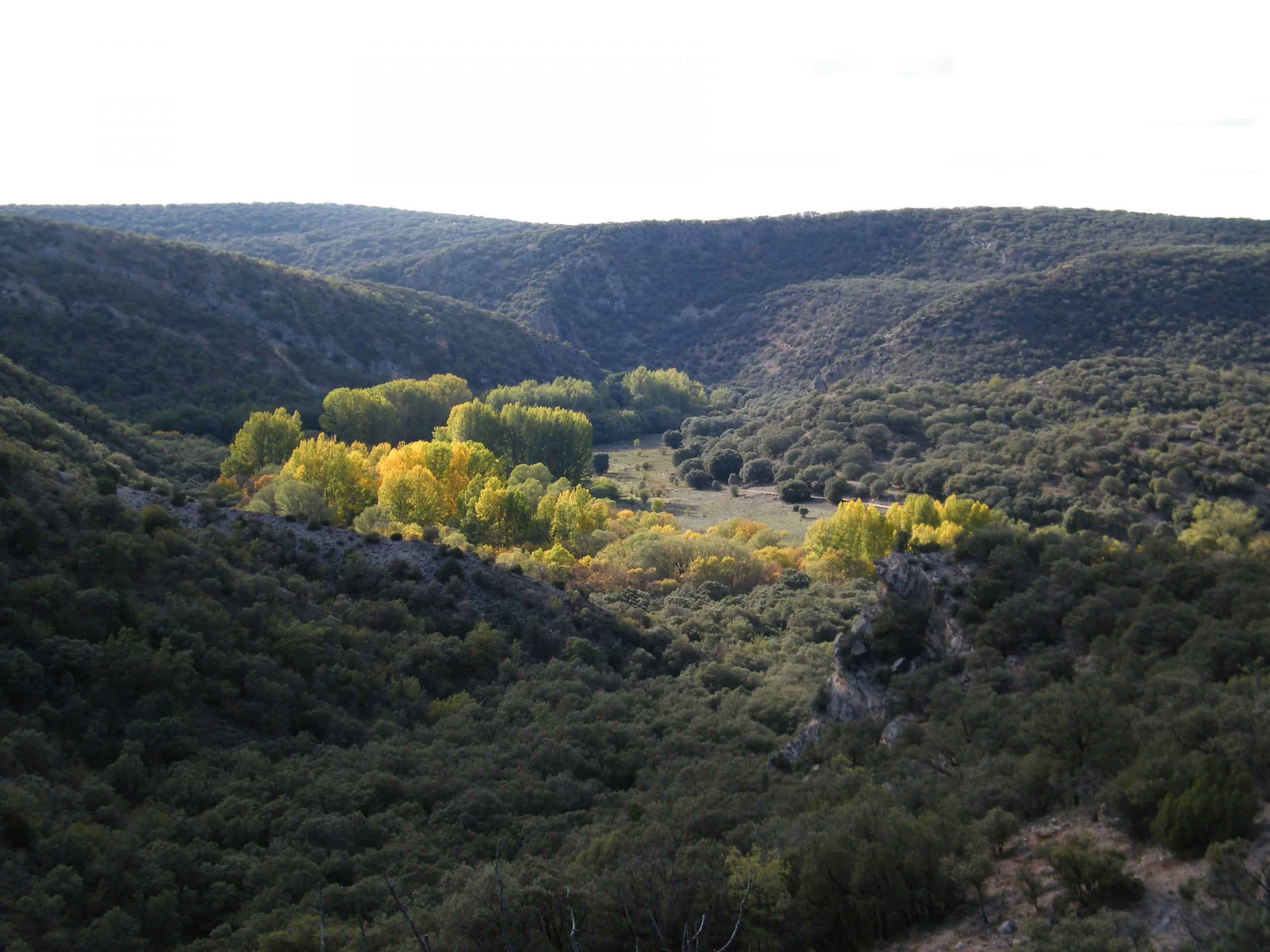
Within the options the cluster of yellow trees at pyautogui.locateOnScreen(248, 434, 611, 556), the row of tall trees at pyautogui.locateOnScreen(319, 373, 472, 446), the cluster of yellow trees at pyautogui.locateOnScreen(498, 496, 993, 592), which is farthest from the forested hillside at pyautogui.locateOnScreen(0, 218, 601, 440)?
the cluster of yellow trees at pyautogui.locateOnScreen(498, 496, 993, 592)

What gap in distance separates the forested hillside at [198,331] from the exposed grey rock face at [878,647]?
58.0m

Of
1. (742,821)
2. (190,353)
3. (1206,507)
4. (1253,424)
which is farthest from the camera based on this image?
(190,353)

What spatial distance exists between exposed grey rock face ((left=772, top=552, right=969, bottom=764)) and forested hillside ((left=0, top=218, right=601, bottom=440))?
2282 inches

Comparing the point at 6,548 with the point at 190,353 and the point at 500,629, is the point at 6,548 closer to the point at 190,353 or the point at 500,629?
the point at 500,629

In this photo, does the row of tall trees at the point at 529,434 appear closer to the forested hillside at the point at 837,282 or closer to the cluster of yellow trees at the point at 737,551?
the cluster of yellow trees at the point at 737,551

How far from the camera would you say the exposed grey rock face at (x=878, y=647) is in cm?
2409

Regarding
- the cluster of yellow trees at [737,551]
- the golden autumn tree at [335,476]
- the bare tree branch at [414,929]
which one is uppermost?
the bare tree branch at [414,929]

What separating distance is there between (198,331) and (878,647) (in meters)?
78.6

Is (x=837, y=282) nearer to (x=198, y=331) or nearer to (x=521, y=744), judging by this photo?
(x=198, y=331)

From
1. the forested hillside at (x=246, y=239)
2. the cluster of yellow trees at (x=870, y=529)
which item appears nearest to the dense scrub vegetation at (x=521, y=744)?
the cluster of yellow trees at (x=870, y=529)

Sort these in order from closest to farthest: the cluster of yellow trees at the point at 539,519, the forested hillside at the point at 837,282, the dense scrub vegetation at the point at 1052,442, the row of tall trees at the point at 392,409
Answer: the cluster of yellow trees at the point at 539,519 < the dense scrub vegetation at the point at 1052,442 < the row of tall trees at the point at 392,409 < the forested hillside at the point at 837,282

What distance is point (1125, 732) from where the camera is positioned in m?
16.2

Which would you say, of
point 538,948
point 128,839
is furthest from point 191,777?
point 538,948

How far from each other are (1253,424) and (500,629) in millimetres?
59653
